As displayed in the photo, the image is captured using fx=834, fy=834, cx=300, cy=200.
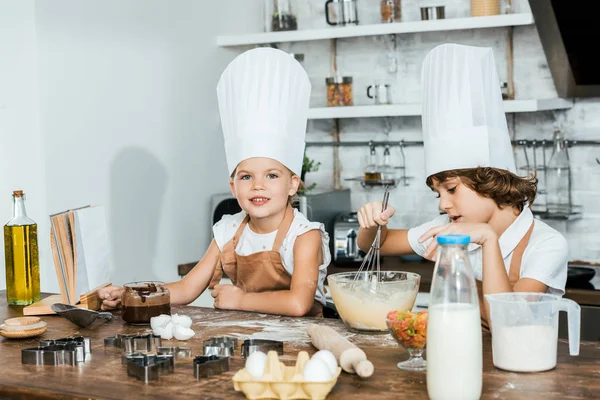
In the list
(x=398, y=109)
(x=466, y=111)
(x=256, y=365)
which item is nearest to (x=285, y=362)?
(x=256, y=365)

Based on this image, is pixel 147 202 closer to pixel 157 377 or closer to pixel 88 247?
pixel 88 247

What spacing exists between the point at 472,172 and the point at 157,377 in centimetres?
96

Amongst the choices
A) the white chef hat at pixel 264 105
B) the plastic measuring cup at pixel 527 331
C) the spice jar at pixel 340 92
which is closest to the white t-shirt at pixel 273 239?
the white chef hat at pixel 264 105

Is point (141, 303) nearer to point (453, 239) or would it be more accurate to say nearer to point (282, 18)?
point (453, 239)

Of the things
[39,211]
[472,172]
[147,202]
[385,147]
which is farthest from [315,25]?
[472,172]

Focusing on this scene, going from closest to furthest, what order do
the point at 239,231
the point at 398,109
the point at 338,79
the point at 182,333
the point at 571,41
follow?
the point at 182,333
the point at 239,231
the point at 571,41
the point at 398,109
the point at 338,79

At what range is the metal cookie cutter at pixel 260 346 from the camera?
1.52 metres

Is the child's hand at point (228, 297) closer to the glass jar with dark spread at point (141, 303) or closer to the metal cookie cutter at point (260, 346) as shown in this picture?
the glass jar with dark spread at point (141, 303)

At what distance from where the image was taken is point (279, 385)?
4.13 ft

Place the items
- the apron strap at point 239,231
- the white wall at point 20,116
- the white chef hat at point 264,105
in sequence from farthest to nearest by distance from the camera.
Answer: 1. the white wall at point 20,116
2. the apron strap at point 239,231
3. the white chef hat at point 264,105

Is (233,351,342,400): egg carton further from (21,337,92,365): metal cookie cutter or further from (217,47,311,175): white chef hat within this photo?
(217,47,311,175): white chef hat

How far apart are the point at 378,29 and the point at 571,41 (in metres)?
0.82

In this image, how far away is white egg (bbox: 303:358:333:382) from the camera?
4.09 feet

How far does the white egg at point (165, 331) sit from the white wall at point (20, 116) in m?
1.16
